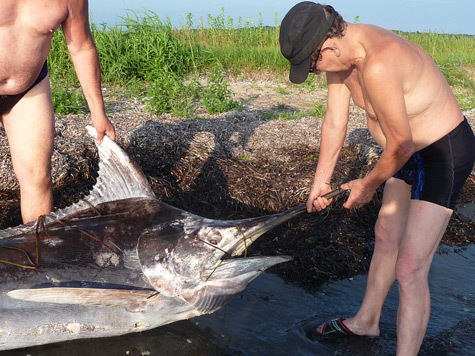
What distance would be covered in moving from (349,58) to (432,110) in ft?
1.79

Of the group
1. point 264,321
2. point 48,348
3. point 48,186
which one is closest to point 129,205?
point 48,186

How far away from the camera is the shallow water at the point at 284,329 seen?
308cm

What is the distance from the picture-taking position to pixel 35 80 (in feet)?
10.4

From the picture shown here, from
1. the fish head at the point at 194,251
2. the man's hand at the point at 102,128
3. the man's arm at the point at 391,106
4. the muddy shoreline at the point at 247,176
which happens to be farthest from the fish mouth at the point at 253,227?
the muddy shoreline at the point at 247,176

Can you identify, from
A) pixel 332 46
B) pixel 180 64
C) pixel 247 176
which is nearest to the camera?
pixel 332 46

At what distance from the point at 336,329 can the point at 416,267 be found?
76 centimetres

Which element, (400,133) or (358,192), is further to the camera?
(358,192)

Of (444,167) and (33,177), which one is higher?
(444,167)

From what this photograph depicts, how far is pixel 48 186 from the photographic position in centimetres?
337

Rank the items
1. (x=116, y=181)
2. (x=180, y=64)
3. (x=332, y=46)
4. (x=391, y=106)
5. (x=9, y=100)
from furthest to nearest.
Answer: (x=180, y=64), (x=9, y=100), (x=116, y=181), (x=332, y=46), (x=391, y=106)

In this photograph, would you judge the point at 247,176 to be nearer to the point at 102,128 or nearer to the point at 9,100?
the point at 102,128

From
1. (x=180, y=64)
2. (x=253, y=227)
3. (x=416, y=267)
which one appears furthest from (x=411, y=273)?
(x=180, y=64)

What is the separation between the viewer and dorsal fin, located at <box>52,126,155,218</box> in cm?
302

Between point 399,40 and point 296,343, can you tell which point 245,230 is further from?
point 399,40
